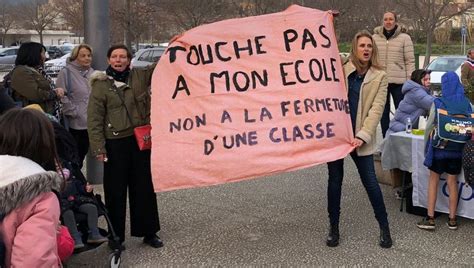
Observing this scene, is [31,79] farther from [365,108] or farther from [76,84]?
[365,108]

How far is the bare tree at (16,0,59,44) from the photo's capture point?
5443 centimetres

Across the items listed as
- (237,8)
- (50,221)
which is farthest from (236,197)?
(237,8)

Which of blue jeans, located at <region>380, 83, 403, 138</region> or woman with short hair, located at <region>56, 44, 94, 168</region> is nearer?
woman with short hair, located at <region>56, 44, 94, 168</region>

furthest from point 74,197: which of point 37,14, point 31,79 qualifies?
point 37,14

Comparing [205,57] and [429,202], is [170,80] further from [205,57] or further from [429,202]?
[429,202]

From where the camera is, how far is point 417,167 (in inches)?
215

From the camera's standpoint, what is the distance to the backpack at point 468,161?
15.6 feet

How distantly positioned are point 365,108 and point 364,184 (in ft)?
2.07

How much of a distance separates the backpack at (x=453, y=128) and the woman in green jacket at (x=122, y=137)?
252 cm

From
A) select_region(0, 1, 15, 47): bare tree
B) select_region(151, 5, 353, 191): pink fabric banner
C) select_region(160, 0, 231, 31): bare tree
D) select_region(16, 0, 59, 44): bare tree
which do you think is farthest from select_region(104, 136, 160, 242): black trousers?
select_region(0, 1, 15, 47): bare tree

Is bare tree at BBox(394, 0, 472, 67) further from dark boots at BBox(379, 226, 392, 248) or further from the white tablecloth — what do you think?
dark boots at BBox(379, 226, 392, 248)

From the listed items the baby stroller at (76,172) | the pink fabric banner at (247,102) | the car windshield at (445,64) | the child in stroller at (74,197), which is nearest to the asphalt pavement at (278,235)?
the baby stroller at (76,172)

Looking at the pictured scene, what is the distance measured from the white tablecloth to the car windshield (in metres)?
13.7

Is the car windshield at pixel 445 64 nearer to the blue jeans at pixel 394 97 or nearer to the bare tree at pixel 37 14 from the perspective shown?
the blue jeans at pixel 394 97
